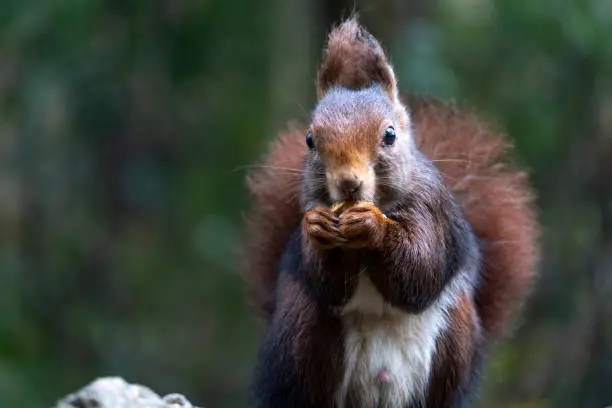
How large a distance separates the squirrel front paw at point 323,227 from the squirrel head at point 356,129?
0.07m

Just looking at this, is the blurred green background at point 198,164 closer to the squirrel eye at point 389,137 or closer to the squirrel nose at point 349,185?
the squirrel eye at point 389,137

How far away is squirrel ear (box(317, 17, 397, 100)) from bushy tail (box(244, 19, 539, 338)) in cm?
30

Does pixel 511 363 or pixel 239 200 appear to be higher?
pixel 239 200

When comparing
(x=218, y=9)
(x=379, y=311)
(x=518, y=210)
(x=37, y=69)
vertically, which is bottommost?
(x=379, y=311)

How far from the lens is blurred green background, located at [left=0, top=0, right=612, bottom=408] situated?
442 cm

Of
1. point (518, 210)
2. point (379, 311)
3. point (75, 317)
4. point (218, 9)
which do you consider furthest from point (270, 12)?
point (379, 311)

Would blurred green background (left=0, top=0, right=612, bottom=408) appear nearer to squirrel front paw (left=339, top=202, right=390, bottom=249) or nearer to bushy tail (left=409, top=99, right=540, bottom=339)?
bushy tail (left=409, top=99, right=540, bottom=339)

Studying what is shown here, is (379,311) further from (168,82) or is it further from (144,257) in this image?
(144,257)

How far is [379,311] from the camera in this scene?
104 inches

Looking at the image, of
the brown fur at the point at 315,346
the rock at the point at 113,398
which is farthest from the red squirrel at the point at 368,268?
the rock at the point at 113,398

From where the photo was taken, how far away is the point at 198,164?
5.53 m

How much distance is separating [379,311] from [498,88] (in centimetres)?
276

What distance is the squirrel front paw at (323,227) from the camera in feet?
7.93

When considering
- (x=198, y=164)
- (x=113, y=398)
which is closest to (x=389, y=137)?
(x=113, y=398)
